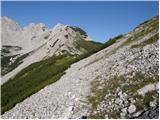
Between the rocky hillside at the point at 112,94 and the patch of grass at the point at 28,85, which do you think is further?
the patch of grass at the point at 28,85

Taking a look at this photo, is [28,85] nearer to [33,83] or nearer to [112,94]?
[33,83]

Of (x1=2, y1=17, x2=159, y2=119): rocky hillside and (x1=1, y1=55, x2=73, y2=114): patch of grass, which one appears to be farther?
(x1=1, y1=55, x2=73, y2=114): patch of grass

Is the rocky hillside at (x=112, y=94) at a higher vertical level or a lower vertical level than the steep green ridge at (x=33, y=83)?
lower

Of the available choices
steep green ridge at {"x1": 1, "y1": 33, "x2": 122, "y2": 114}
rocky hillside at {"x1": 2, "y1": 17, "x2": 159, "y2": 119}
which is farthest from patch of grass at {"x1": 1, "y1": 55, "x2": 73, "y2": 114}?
rocky hillside at {"x1": 2, "y1": 17, "x2": 159, "y2": 119}

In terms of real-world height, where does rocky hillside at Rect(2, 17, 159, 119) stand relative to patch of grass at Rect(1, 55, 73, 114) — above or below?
below

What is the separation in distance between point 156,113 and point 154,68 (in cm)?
967

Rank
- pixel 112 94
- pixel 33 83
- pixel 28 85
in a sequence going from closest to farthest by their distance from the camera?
pixel 112 94 < pixel 33 83 < pixel 28 85

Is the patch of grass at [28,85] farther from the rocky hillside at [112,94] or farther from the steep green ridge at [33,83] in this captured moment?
the rocky hillside at [112,94]

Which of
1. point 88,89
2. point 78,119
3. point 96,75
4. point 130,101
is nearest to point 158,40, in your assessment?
point 96,75

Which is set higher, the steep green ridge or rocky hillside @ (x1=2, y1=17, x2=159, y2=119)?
the steep green ridge

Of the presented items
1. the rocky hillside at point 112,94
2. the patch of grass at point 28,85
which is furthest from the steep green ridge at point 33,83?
the rocky hillside at point 112,94

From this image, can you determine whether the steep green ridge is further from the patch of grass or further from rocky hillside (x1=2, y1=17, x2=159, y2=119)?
rocky hillside (x1=2, y1=17, x2=159, y2=119)

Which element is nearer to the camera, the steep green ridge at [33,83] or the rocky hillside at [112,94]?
the rocky hillside at [112,94]

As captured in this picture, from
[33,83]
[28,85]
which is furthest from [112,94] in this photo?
[28,85]
